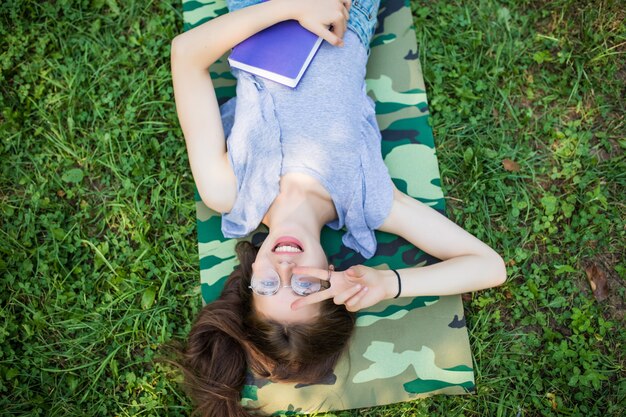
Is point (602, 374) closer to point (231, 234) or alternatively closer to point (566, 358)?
point (566, 358)

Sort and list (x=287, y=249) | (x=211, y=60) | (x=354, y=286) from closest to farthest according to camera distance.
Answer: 1. (x=287, y=249)
2. (x=354, y=286)
3. (x=211, y=60)

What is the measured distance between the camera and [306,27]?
11.1ft

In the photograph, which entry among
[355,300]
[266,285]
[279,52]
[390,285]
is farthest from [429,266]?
[279,52]

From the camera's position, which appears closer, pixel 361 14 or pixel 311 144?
pixel 311 144

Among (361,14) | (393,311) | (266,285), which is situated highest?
(361,14)

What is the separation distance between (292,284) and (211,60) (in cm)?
160

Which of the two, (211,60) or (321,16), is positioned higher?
(321,16)

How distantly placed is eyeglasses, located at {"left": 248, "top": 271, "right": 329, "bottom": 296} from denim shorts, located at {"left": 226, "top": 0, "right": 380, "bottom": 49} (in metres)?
1.78

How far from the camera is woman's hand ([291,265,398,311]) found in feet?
9.43

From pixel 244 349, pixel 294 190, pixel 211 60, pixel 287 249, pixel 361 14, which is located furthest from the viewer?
pixel 361 14

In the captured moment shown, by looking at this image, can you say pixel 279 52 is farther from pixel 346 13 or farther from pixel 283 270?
pixel 283 270

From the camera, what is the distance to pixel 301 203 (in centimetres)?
329

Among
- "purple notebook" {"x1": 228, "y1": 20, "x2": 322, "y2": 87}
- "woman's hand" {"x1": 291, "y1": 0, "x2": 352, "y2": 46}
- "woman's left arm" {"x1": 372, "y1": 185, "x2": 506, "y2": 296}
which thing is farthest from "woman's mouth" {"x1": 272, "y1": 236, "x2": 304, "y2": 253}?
"woman's hand" {"x1": 291, "y1": 0, "x2": 352, "y2": 46}

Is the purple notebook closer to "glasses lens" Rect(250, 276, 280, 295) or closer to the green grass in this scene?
the green grass
